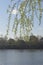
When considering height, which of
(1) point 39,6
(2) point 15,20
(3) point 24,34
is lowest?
(3) point 24,34

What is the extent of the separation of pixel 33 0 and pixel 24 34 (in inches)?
16.7

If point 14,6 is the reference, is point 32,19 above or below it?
below

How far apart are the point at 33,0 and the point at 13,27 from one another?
41 centimetres

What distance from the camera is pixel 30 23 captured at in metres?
2.45

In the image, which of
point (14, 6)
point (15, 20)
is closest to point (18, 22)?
point (15, 20)

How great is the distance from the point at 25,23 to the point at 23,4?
24cm

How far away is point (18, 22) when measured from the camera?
2.44m

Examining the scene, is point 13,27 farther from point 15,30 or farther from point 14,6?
point 14,6

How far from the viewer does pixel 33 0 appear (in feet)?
8.17

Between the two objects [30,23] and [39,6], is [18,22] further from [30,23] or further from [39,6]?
[39,6]

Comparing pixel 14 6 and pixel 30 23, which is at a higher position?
pixel 14 6

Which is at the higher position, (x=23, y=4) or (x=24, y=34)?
(x=23, y=4)

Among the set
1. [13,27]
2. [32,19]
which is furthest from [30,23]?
[13,27]

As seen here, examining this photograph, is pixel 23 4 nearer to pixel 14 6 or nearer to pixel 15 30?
pixel 14 6
